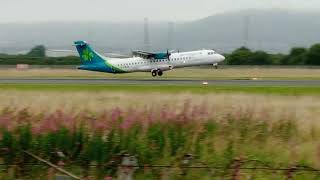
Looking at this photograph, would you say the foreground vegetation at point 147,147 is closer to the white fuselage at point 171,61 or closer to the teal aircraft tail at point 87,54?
the white fuselage at point 171,61

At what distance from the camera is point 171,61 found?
7288 cm

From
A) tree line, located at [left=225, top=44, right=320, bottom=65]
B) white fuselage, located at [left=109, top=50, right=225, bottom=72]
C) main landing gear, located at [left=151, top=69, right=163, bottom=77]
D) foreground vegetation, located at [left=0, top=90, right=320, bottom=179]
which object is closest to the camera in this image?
foreground vegetation, located at [left=0, top=90, right=320, bottom=179]

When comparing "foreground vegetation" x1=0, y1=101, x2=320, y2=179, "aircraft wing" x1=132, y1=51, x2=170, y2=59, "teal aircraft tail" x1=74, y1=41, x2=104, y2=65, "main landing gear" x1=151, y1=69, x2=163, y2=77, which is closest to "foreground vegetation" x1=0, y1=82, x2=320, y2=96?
"foreground vegetation" x1=0, y1=101, x2=320, y2=179

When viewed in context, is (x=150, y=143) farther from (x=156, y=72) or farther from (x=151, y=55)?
(x=151, y=55)

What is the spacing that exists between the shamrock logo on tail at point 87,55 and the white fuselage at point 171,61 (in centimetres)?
243

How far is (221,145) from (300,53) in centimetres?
12460

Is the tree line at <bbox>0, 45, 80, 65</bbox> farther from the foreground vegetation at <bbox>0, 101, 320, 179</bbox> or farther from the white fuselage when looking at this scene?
the foreground vegetation at <bbox>0, 101, 320, 179</bbox>

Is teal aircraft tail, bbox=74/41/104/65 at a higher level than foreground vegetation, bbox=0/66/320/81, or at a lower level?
higher

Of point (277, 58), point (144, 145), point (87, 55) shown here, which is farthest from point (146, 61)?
point (277, 58)

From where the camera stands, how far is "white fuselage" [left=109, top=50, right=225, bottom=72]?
72.9 m

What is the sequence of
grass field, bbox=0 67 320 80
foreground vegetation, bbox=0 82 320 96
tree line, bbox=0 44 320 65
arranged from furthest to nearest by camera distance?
tree line, bbox=0 44 320 65
grass field, bbox=0 67 320 80
foreground vegetation, bbox=0 82 320 96

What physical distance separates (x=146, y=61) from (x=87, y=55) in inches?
272

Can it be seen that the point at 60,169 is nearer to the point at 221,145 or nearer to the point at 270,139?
the point at 221,145

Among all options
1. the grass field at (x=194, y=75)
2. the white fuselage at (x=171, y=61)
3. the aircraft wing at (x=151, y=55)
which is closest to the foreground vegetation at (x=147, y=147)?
the grass field at (x=194, y=75)
